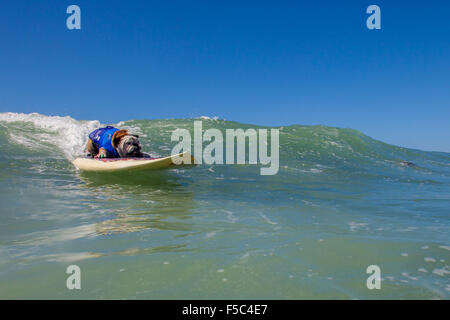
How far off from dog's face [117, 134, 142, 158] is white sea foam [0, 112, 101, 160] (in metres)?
4.74

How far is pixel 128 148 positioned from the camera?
410 inches

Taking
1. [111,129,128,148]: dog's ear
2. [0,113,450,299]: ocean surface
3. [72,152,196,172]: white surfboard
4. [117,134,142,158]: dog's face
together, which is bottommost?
[0,113,450,299]: ocean surface

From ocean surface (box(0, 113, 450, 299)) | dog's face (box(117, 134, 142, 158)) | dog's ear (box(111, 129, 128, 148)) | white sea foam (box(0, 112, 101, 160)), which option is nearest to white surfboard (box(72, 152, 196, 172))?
ocean surface (box(0, 113, 450, 299))

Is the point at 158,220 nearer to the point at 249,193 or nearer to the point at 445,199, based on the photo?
the point at 249,193

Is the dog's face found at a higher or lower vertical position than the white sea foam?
lower

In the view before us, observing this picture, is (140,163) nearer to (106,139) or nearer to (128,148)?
(128,148)

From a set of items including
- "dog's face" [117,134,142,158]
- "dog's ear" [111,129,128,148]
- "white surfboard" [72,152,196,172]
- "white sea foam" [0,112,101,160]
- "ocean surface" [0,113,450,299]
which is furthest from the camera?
"white sea foam" [0,112,101,160]

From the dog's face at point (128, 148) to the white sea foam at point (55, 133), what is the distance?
474cm

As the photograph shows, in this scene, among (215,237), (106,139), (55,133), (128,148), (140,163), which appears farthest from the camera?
(55,133)

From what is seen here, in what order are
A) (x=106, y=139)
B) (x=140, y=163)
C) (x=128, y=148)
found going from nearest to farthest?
(x=140, y=163)
(x=128, y=148)
(x=106, y=139)

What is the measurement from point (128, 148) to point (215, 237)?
694 centimetres

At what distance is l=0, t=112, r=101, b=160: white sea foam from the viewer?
16578mm

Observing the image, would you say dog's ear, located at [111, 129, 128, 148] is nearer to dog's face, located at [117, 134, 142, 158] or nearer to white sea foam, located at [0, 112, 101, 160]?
dog's face, located at [117, 134, 142, 158]

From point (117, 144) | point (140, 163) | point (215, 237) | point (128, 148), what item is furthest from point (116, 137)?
point (215, 237)
